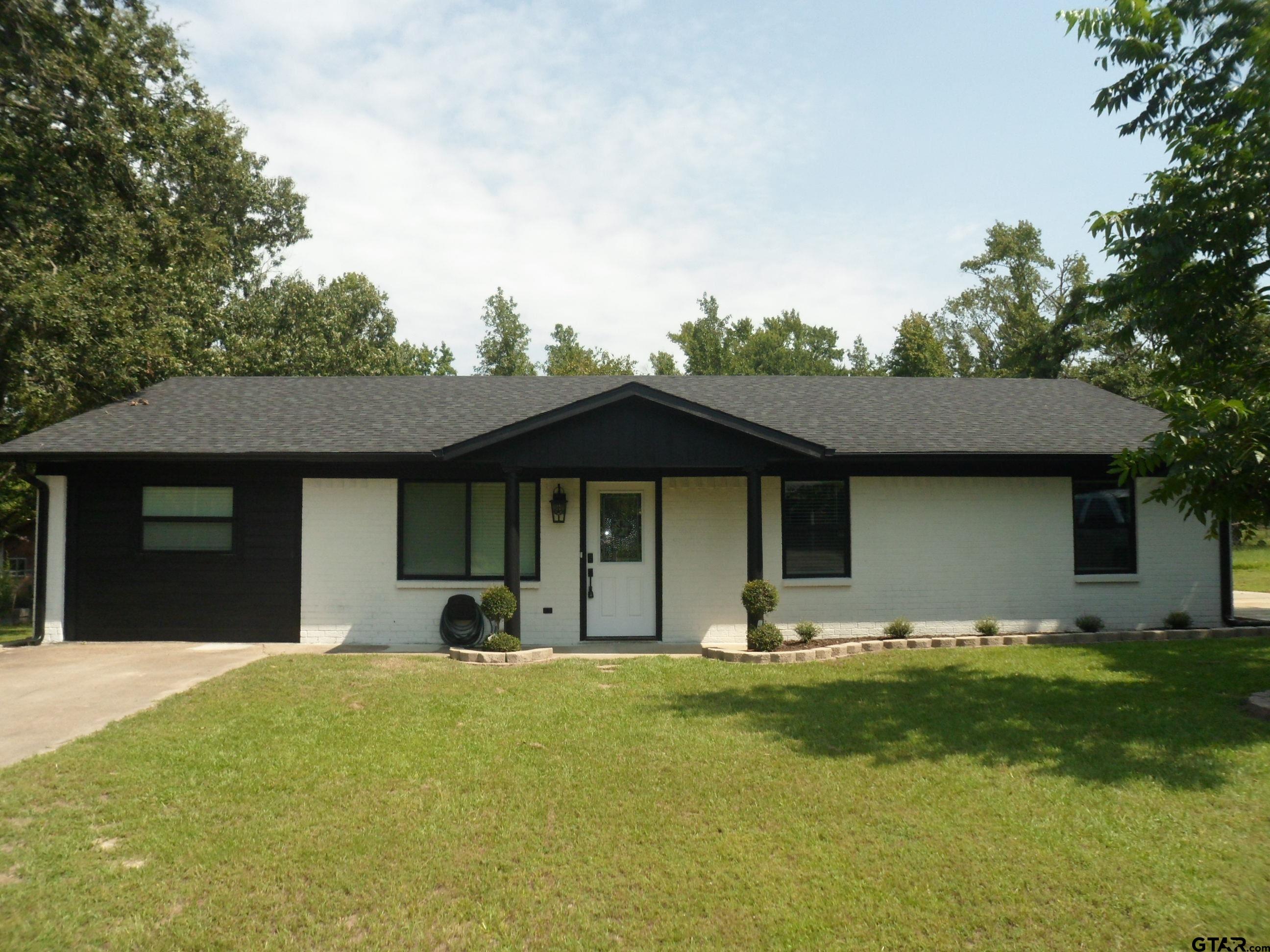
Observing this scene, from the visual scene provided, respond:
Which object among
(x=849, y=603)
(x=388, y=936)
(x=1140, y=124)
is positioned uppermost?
(x=1140, y=124)

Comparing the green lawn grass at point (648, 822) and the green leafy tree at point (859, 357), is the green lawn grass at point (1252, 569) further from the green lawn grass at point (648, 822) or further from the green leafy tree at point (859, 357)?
the green leafy tree at point (859, 357)

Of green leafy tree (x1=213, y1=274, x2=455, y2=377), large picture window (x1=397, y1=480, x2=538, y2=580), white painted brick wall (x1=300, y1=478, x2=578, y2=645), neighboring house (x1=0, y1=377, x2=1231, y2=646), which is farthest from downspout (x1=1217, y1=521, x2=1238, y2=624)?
green leafy tree (x1=213, y1=274, x2=455, y2=377)

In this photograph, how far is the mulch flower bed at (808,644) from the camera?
1146 cm

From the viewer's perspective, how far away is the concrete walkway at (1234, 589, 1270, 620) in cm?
1466

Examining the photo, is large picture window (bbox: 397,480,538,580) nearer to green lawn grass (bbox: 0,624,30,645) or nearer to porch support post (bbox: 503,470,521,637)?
porch support post (bbox: 503,470,521,637)

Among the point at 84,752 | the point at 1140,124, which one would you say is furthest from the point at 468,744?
the point at 1140,124

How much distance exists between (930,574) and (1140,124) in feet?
21.7

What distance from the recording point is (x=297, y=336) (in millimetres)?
29234

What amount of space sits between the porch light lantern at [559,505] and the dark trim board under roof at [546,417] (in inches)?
55.7

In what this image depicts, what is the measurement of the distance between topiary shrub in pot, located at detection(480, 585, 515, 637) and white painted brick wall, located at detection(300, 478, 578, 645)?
1039 millimetres

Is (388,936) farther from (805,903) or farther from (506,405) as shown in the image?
(506,405)

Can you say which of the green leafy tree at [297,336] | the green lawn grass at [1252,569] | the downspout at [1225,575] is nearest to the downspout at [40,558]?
the green leafy tree at [297,336]

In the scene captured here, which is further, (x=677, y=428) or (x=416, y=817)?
(x=677, y=428)

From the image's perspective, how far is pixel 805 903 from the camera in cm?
439
